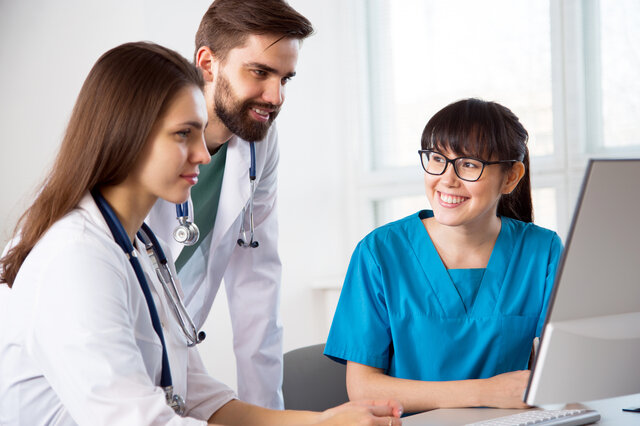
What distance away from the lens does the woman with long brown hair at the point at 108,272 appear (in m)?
0.87

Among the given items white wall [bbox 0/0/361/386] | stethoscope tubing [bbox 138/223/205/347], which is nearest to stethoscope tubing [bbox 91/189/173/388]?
stethoscope tubing [bbox 138/223/205/347]

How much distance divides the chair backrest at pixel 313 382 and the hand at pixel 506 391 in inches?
17.1

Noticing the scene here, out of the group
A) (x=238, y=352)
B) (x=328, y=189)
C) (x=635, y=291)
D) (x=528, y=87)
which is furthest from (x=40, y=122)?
(x=635, y=291)

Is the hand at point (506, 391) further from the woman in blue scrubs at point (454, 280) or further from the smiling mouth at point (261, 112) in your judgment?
the smiling mouth at point (261, 112)

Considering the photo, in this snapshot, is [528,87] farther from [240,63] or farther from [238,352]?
[238,352]

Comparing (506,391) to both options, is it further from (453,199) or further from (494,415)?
(453,199)

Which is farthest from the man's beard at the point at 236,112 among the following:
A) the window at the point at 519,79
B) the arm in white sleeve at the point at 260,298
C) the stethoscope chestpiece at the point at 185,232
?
the window at the point at 519,79

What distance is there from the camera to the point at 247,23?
1655 millimetres

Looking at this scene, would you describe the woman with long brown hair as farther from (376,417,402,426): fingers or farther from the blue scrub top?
the blue scrub top

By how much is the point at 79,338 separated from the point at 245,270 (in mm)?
1021

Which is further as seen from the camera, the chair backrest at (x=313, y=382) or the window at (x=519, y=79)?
the window at (x=519, y=79)

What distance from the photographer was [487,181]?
142 cm

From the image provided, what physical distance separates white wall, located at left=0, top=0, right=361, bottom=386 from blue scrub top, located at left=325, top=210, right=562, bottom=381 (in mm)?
1424

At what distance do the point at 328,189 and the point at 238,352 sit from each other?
4.37ft
